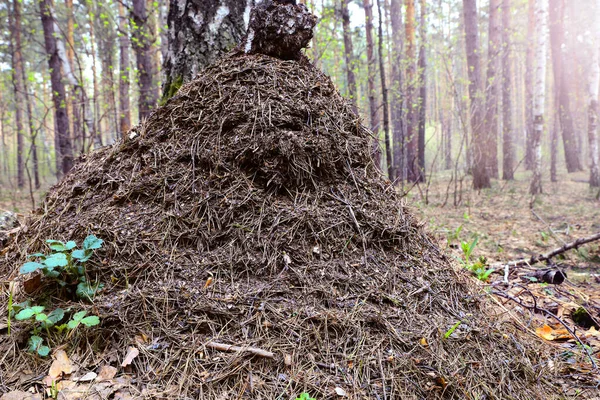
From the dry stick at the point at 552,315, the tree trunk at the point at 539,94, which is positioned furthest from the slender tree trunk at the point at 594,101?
the dry stick at the point at 552,315

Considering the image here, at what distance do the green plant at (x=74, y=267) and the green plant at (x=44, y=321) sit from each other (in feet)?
0.42

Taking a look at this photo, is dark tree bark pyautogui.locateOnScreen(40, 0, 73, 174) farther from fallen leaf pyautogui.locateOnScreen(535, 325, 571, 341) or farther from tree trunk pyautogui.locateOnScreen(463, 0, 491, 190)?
tree trunk pyautogui.locateOnScreen(463, 0, 491, 190)

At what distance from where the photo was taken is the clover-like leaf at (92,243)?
74.3 inches

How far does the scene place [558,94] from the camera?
1306 cm

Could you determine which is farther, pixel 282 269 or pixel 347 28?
pixel 347 28

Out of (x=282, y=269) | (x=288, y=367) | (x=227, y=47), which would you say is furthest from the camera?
(x=227, y=47)

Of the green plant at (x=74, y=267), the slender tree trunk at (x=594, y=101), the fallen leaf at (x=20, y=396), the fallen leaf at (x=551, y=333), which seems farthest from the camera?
the slender tree trunk at (x=594, y=101)

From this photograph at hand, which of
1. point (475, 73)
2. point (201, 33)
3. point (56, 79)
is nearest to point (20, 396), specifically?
point (201, 33)

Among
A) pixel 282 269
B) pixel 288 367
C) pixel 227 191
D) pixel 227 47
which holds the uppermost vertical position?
pixel 227 47

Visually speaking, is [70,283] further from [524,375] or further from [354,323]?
[524,375]

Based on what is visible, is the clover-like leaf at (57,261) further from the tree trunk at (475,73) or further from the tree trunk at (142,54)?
the tree trunk at (475,73)

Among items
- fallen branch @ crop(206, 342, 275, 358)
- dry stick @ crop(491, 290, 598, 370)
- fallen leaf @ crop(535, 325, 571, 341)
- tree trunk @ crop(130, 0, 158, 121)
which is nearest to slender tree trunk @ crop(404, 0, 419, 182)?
tree trunk @ crop(130, 0, 158, 121)

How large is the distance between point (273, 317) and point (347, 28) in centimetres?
953

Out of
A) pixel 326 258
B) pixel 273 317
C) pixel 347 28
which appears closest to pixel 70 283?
pixel 273 317
